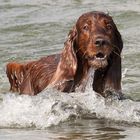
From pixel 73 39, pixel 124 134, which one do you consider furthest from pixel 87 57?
pixel 124 134

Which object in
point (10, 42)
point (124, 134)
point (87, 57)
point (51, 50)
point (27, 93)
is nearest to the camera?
point (124, 134)

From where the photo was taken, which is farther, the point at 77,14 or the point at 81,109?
the point at 77,14

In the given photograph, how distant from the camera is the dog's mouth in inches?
317

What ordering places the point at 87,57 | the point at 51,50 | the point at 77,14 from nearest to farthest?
the point at 87,57 < the point at 51,50 < the point at 77,14

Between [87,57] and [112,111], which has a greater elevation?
[87,57]

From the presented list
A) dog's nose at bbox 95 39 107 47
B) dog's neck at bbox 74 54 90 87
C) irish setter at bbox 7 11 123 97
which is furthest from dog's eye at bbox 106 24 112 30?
dog's neck at bbox 74 54 90 87

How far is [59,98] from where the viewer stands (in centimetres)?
840

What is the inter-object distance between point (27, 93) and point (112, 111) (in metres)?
1.72

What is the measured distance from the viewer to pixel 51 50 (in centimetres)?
1348

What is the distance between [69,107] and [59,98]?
16cm

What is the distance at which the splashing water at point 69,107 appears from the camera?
26.7 feet

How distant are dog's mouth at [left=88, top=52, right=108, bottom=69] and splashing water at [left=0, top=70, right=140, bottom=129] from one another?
0.26 m

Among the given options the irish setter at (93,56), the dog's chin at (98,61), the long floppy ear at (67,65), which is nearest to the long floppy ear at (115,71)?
the irish setter at (93,56)

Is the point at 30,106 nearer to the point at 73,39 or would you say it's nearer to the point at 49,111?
the point at 49,111
